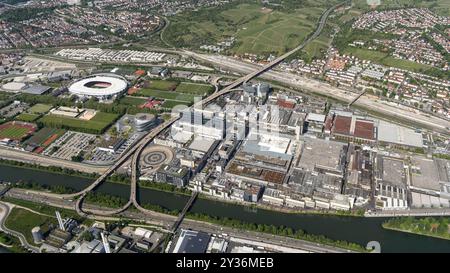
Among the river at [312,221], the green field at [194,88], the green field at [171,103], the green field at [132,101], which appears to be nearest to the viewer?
the river at [312,221]

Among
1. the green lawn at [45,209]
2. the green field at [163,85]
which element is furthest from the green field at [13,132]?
the green field at [163,85]

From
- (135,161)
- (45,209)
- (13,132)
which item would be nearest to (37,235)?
(45,209)

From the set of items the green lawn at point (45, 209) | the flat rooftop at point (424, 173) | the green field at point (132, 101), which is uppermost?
the green field at point (132, 101)

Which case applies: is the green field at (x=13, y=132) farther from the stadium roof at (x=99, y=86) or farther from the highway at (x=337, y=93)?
the highway at (x=337, y=93)

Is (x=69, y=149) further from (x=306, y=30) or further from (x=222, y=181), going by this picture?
(x=306, y=30)

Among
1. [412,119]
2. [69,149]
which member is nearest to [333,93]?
[412,119]

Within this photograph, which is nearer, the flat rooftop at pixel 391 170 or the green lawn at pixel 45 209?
the green lawn at pixel 45 209

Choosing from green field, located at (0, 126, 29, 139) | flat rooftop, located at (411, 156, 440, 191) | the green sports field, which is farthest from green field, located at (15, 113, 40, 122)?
flat rooftop, located at (411, 156, 440, 191)
